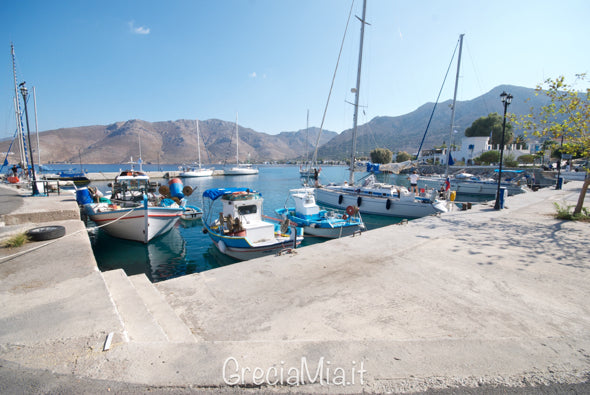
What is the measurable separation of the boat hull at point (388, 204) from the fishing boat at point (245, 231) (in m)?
12.0

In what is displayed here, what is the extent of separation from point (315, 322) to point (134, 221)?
557 inches

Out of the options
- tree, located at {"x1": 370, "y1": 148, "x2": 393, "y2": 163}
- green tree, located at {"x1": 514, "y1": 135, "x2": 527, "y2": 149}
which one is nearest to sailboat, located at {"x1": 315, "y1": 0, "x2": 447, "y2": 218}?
green tree, located at {"x1": 514, "y1": 135, "x2": 527, "y2": 149}

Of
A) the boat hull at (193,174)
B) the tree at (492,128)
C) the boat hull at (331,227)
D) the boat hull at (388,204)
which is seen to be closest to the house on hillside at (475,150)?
the tree at (492,128)

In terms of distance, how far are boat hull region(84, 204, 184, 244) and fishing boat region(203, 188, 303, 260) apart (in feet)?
14.2

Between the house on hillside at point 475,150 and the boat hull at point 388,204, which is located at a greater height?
the house on hillside at point 475,150

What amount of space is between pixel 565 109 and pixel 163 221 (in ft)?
64.6

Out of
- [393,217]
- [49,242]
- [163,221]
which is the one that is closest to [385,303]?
[49,242]

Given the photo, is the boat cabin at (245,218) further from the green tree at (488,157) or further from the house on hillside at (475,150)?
the house on hillside at (475,150)

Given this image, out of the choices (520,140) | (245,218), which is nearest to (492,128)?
(520,140)

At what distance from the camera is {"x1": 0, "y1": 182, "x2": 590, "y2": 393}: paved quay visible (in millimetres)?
2715

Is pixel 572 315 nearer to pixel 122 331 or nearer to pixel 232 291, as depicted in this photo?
pixel 232 291

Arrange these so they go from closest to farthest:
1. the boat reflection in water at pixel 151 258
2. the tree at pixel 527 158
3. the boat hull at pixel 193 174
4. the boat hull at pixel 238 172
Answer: the boat reflection in water at pixel 151 258
the tree at pixel 527 158
the boat hull at pixel 193 174
the boat hull at pixel 238 172

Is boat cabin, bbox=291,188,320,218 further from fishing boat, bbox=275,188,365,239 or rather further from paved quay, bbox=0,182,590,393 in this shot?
paved quay, bbox=0,182,590,393

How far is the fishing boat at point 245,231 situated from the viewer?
11.7m
